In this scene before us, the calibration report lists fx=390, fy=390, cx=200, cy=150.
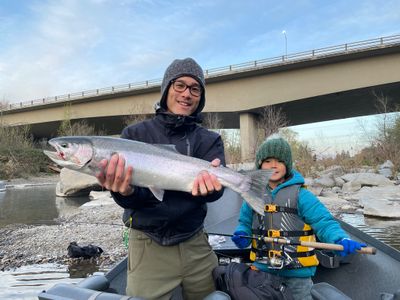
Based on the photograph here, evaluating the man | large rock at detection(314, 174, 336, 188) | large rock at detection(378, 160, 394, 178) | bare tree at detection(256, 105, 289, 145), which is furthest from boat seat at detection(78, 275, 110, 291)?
bare tree at detection(256, 105, 289, 145)

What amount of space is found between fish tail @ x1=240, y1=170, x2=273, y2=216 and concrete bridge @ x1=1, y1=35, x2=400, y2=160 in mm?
24286

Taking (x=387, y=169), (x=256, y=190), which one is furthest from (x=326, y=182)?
(x=256, y=190)

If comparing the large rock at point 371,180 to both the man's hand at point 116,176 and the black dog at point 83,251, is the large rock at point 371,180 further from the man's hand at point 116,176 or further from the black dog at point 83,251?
the man's hand at point 116,176

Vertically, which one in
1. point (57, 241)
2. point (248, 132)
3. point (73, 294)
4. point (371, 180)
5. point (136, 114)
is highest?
point (136, 114)

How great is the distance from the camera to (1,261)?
760 cm

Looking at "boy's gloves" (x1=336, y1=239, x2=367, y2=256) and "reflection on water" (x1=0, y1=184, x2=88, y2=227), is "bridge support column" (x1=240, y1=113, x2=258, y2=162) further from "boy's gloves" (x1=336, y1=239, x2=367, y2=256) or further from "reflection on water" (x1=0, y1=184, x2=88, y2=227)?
"boy's gloves" (x1=336, y1=239, x2=367, y2=256)

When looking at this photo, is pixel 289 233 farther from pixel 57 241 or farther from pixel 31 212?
pixel 31 212

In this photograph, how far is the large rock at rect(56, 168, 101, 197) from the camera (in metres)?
20.2

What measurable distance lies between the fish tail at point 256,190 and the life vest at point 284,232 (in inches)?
31.5

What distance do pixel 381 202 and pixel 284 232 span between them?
998cm

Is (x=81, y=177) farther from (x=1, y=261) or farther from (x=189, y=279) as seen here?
(x=189, y=279)

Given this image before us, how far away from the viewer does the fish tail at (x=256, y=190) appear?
9.37ft

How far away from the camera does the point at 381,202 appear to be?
12.2 metres

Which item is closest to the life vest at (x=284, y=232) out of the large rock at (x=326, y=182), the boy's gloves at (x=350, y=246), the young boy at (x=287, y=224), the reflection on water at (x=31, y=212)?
the young boy at (x=287, y=224)
